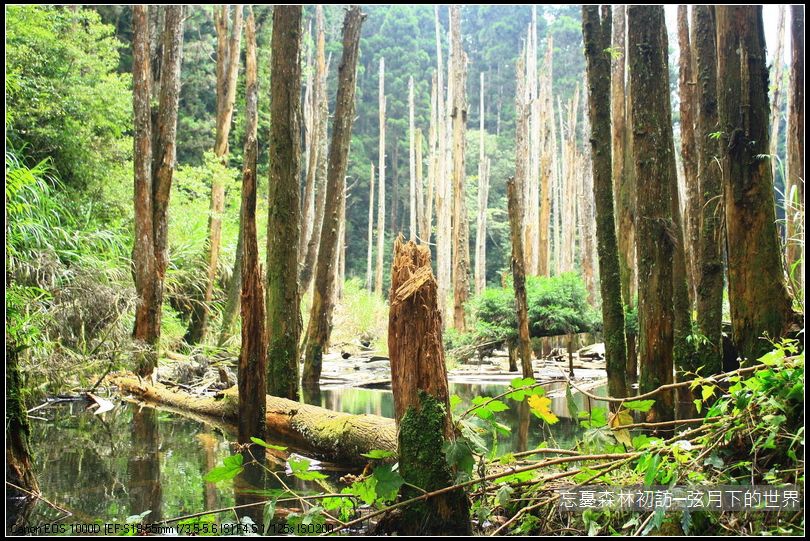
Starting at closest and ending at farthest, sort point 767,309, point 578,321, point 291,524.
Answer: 1. point 291,524
2. point 767,309
3. point 578,321

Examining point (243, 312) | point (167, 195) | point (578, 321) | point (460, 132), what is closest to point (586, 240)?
point (460, 132)

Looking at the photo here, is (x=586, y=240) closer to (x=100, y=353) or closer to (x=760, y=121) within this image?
(x=100, y=353)

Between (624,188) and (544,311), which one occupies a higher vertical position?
(624,188)

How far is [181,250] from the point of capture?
13.6 m

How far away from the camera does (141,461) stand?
5.17m

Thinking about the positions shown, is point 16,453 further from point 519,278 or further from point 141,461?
point 519,278

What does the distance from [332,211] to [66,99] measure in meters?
5.54

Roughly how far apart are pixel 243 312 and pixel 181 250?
29.3 ft

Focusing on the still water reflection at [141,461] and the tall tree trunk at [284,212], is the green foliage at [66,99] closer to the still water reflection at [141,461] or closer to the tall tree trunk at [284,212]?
the tall tree trunk at [284,212]

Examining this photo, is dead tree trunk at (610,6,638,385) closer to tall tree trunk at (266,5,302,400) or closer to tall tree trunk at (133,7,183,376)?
tall tree trunk at (266,5,302,400)

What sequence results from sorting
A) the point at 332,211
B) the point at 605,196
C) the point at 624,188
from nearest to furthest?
the point at 605,196 < the point at 624,188 < the point at 332,211

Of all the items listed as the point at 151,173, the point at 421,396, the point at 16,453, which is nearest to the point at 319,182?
the point at 151,173

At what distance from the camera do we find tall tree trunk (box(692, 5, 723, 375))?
5.96 meters

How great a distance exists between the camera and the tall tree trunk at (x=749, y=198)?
3.49m
